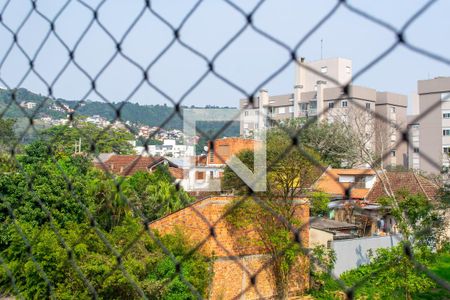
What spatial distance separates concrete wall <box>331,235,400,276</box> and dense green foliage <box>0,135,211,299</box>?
6.77 feet

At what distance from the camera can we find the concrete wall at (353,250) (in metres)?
6.41

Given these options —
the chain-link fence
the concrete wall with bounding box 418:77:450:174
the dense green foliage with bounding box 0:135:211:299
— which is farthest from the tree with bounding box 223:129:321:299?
the concrete wall with bounding box 418:77:450:174

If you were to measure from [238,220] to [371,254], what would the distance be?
1854 millimetres

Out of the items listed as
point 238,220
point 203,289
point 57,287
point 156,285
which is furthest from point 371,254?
point 57,287

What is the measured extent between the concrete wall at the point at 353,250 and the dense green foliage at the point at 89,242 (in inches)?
81.3

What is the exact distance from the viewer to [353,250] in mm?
6758

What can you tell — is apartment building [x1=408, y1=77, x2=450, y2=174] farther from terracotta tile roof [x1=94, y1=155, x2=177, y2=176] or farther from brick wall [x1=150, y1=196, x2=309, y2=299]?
brick wall [x1=150, y1=196, x2=309, y2=299]

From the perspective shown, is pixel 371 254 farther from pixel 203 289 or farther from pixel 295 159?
pixel 203 289

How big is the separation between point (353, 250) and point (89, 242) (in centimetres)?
380

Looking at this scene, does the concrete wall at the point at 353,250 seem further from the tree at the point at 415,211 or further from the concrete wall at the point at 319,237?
the tree at the point at 415,211

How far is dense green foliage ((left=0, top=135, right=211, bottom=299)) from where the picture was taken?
148 inches

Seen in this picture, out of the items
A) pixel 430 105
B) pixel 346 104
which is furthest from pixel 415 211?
pixel 430 105

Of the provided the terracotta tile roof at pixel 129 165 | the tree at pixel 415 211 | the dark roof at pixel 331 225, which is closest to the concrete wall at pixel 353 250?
the dark roof at pixel 331 225

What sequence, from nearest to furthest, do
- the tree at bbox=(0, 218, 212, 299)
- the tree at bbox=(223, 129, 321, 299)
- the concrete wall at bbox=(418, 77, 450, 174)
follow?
1. the concrete wall at bbox=(418, 77, 450, 174)
2. the tree at bbox=(0, 218, 212, 299)
3. the tree at bbox=(223, 129, 321, 299)
